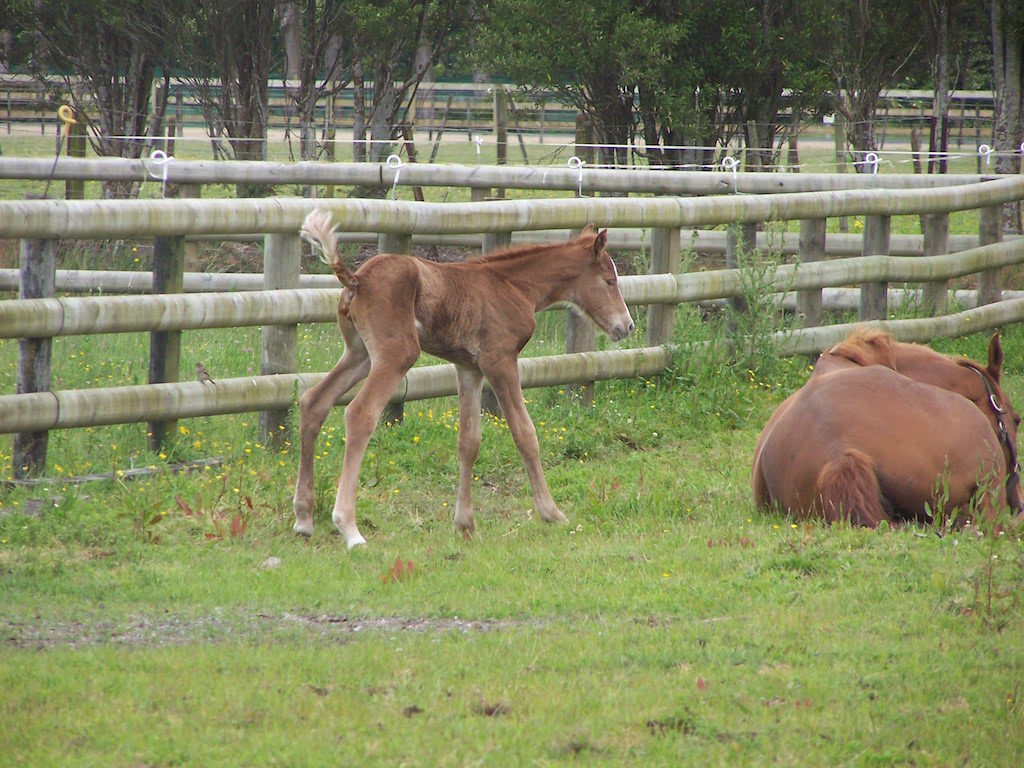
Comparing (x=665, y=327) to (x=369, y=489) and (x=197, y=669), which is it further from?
(x=197, y=669)

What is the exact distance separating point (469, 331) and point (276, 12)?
45.7 ft

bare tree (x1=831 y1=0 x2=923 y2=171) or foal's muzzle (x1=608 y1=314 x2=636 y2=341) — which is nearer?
foal's muzzle (x1=608 y1=314 x2=636 y2=341)

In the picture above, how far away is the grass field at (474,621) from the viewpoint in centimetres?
323

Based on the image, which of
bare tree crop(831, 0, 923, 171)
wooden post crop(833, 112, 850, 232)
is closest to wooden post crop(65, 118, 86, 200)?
wooden post crop(833, 112, 850, 232)

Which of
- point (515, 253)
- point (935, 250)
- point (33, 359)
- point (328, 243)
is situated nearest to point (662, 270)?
point (515, 253)

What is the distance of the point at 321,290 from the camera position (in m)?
6.61

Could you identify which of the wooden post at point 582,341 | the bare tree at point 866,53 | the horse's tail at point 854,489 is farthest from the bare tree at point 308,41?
the horse's tail at point 854,489

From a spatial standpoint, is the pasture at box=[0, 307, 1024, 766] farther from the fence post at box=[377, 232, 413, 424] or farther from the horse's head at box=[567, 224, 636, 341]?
the horse's head at box=[567, 224, 636, 341]

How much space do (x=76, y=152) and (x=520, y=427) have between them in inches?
441

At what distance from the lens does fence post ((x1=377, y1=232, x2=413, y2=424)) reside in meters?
6.99

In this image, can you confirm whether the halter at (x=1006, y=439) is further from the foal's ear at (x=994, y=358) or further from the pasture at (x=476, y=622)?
the pasture at (x=476, y=622)

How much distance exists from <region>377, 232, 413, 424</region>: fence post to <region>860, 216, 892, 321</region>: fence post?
15.2 ft

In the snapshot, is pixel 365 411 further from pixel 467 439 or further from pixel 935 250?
pixel 935 250

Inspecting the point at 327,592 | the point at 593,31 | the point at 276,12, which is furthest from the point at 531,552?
the point at 276,12
